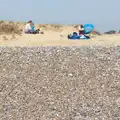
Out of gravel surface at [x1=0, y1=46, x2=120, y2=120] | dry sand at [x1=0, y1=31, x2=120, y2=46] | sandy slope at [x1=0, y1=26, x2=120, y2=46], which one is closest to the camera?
gravel surface at [x1=0, y1=46, x2=120, y2=120]

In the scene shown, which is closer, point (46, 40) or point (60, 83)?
point (60, 83)

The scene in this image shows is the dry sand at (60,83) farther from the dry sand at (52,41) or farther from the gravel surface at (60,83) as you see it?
the dry sand at (52,41)

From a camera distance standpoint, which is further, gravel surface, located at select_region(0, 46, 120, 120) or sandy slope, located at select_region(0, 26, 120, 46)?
sandy slope, located at select_region(0, 26, 120, 46)

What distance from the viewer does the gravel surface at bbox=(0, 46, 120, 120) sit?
6066mm

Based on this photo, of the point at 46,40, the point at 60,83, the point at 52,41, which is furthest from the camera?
the point at 46,40

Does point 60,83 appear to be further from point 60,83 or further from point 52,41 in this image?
point 52,41

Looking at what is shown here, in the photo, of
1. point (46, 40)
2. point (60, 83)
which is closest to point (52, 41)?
point (46, 40)

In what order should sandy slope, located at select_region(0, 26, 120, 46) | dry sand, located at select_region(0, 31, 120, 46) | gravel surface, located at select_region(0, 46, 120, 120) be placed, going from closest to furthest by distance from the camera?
gravel surface, located at select_region(0, 46, 120, 120) → dry sand, located at select_region(0, 31, 120, 46) → sandy slope, located at select_region(0, 26, 120, 46)

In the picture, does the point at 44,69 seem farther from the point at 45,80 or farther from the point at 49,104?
the point at 49,104

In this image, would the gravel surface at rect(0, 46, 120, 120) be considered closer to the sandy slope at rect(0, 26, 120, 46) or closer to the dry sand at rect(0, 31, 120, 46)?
the dry sand at rect(0, 31, 120, 46)

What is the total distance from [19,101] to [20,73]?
85 cm

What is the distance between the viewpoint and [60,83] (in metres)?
6.78

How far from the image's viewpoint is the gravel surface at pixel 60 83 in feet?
19.9

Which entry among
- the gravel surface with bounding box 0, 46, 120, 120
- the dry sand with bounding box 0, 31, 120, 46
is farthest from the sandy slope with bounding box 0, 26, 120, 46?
the gravel surface with bounding box 0, 46, 120, 120
